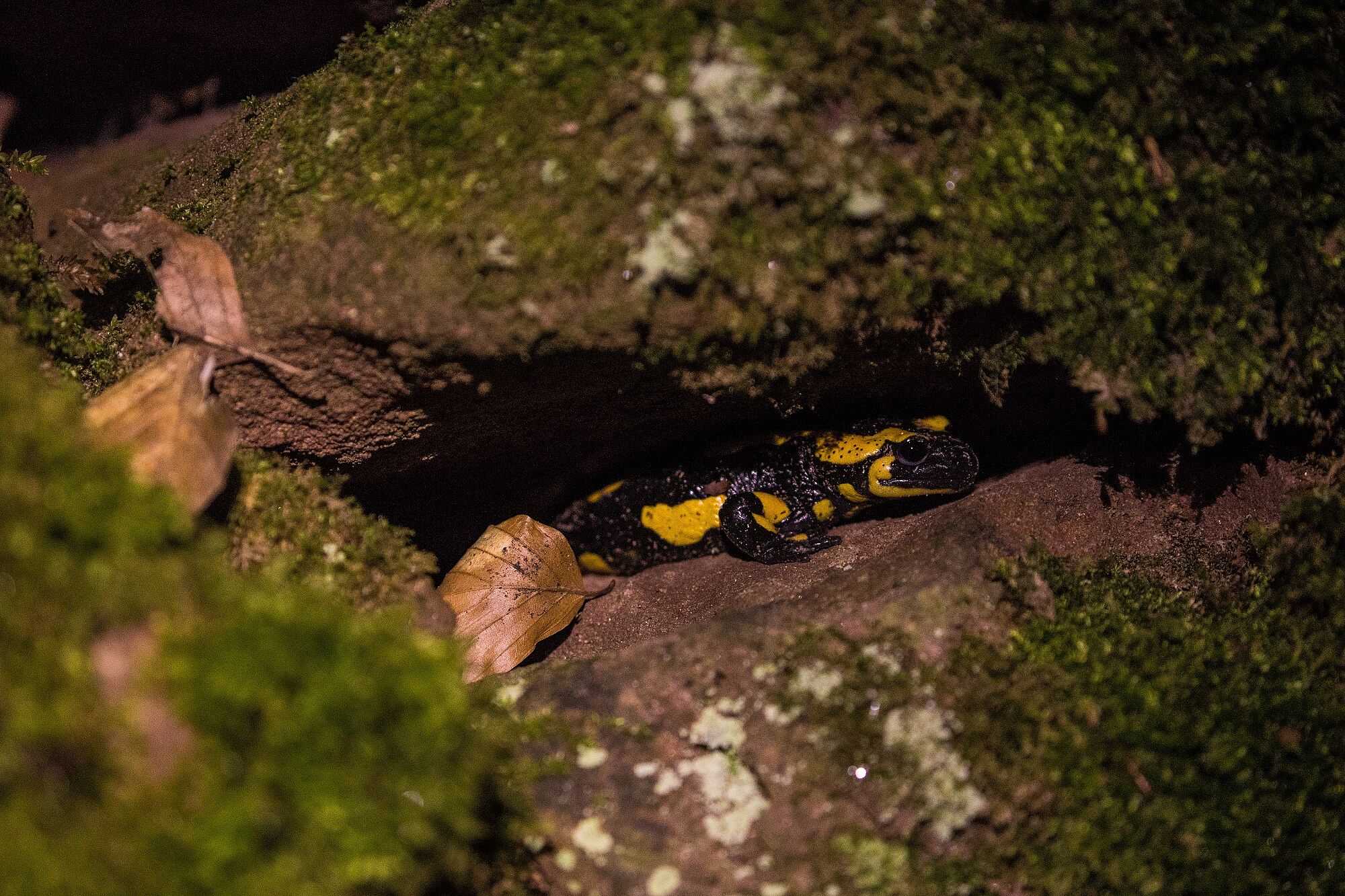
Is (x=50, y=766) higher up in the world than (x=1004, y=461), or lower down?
higher up

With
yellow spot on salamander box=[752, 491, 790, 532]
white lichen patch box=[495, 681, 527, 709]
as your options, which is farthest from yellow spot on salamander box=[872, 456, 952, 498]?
white lichen patch box=[495, 681, 527, 709]

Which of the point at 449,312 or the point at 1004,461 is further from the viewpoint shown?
the point at 1004,461

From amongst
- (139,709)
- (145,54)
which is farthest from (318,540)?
(145,54)

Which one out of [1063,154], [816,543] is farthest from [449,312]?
[816,543]

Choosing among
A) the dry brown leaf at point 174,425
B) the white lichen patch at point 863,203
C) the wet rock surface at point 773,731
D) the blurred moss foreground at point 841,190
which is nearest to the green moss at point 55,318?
the dry brown leaf at point 174,425

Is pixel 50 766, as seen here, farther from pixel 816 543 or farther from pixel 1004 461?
pixel 1004 461

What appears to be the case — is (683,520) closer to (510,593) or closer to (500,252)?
(510,593)

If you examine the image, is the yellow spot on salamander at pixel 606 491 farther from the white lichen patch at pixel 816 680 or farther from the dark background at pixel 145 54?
the dark background at pixel 145 54
